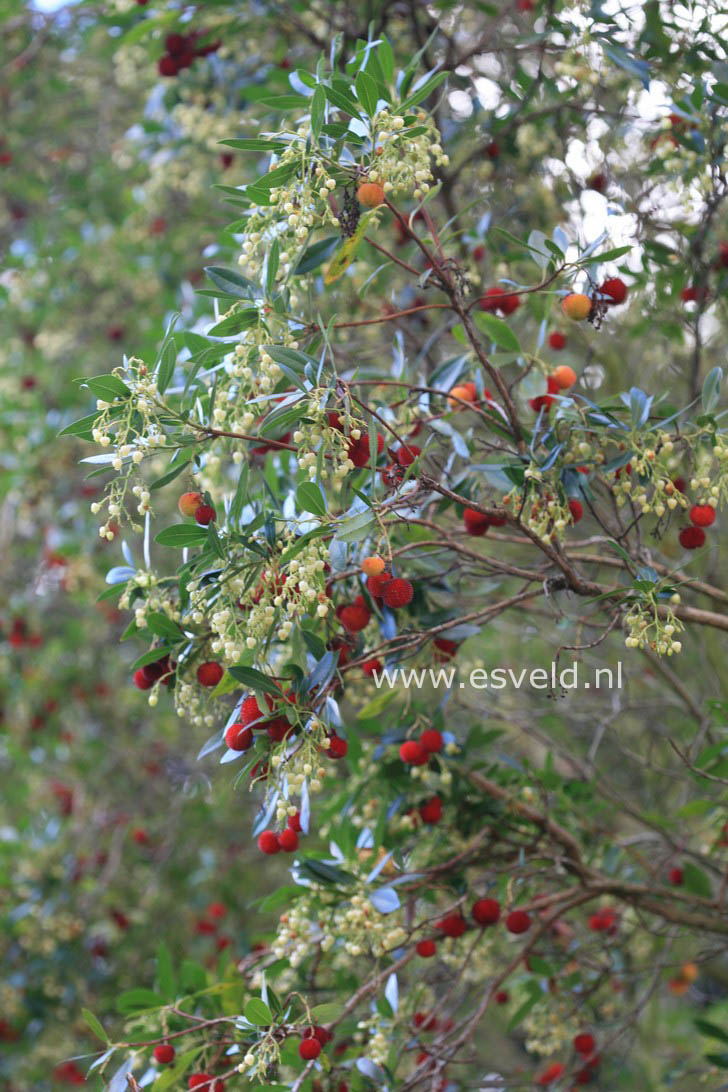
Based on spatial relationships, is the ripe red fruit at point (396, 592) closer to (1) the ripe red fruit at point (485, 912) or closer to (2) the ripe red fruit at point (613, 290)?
(2) the ripe red fruit at point (613, 290)

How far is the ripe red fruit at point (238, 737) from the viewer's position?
1.65 meters

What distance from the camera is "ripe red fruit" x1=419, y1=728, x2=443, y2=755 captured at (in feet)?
6.88

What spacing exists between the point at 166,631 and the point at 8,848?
2.78 meters

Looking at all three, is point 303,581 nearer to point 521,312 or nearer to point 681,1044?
point 521,312

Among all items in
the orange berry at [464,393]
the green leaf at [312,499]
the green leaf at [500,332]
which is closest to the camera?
the green leaf at [312,499]

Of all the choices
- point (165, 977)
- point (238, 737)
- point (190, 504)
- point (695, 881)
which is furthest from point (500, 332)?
point (165, 977)

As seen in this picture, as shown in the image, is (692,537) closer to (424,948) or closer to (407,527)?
(407,527)

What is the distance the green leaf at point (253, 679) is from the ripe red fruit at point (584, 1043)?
1.55m

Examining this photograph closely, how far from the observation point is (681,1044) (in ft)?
14.6

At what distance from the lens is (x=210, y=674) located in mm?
1821

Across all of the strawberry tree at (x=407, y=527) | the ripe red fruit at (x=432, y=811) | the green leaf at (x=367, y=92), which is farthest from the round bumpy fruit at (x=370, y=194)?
the ripe red fruit at (x=432, y=811)

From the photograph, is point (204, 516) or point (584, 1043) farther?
point (584, 1043)

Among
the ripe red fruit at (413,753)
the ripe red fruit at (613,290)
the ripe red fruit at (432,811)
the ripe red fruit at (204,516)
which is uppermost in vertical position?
the ripe red fruit at (613,290)

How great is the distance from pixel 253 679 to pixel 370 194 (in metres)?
0.78
